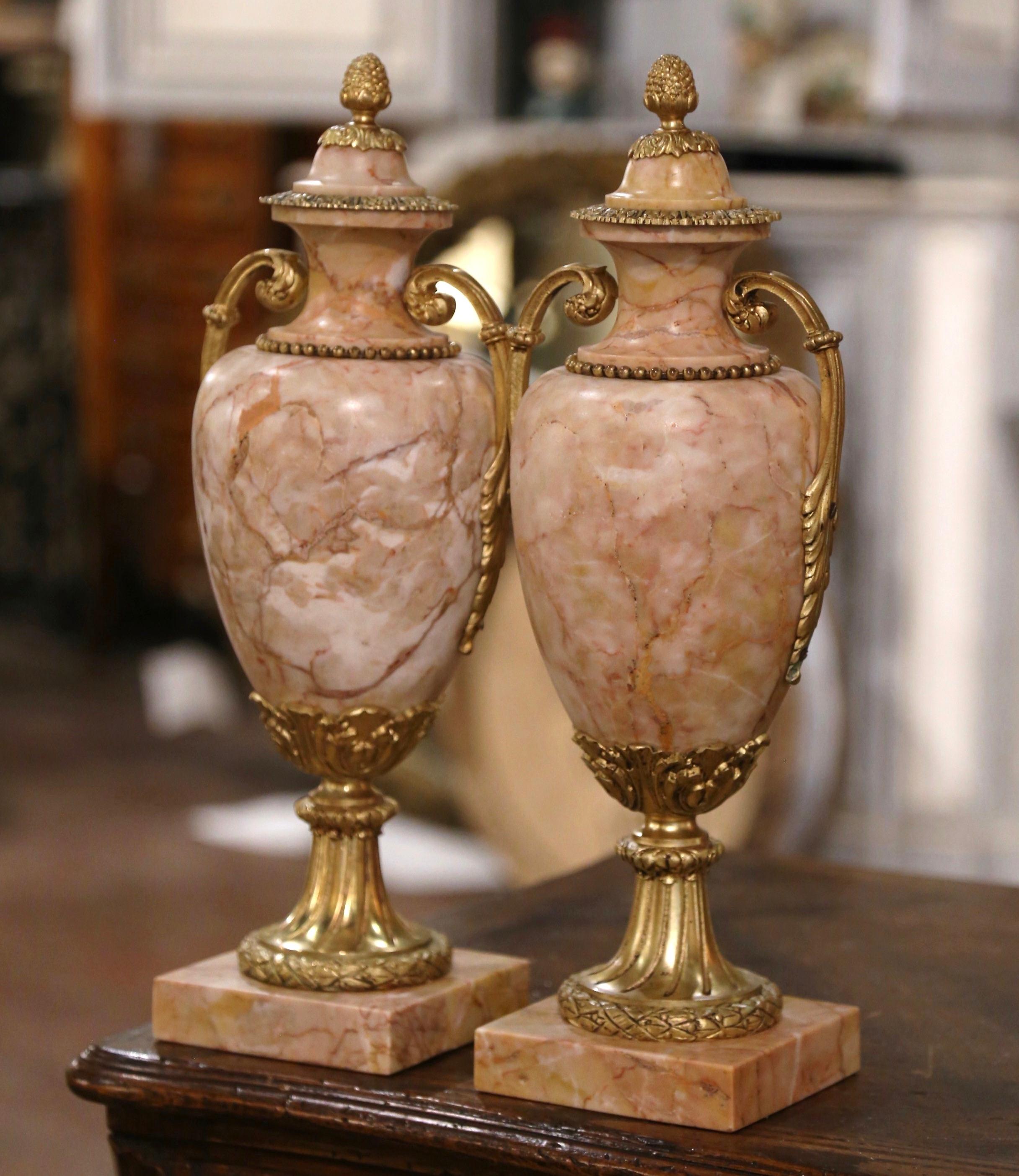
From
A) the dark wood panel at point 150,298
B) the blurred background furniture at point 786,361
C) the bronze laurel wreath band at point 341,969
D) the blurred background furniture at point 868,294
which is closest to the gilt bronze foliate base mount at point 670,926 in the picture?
the bronze laurel wreath band at point 341,969

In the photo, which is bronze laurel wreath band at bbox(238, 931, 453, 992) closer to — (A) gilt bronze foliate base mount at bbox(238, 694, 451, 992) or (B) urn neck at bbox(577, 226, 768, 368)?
(A) gilt bronze foliate base mount at bbox(238, 694, 451, 992)

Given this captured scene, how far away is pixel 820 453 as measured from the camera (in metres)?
1.15

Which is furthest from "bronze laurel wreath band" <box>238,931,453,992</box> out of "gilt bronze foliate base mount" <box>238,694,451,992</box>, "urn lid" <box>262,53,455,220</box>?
"urn lid" <box>262,53,455,220</box>

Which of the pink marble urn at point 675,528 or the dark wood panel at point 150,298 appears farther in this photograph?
the dark wood panel at point 150,298

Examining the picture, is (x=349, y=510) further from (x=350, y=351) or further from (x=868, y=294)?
(x=868, y=294)

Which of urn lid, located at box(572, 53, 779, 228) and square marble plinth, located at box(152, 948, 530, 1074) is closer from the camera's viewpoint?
urn lid, located at box(572, 53, 779, 228)

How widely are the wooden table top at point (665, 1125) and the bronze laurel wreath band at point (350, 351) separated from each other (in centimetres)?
42

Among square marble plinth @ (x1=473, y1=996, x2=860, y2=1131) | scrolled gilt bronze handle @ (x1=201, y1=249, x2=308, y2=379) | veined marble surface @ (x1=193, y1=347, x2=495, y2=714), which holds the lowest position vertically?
square marble plinth @ (x1=473, y1=996, x2=860, y2=1131)

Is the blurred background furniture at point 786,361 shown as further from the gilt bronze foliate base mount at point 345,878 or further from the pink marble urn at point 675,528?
the pink marble urn at point 675,528

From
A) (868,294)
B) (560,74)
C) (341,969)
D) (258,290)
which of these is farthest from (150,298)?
(341,969)

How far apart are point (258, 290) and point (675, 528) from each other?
1.15ft

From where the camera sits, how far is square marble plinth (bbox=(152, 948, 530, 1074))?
4.10 ft

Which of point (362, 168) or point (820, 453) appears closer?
point (820, 453)

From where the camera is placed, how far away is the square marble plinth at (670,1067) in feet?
3.78
